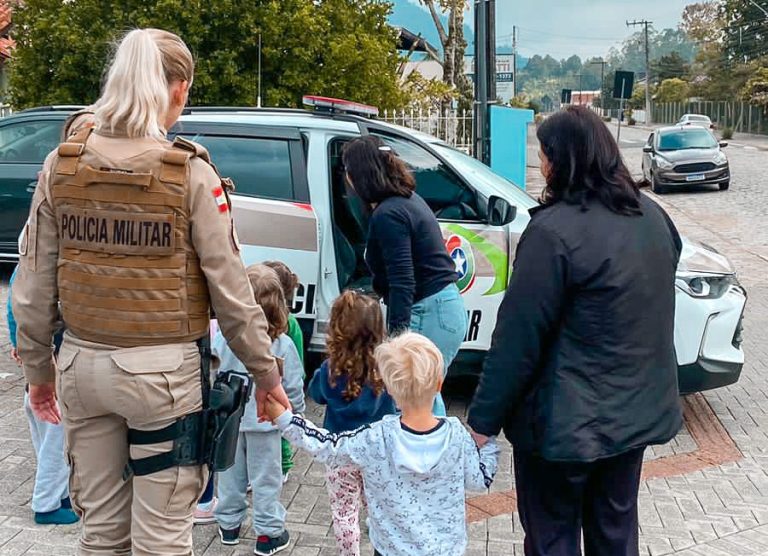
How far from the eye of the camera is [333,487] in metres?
3.58

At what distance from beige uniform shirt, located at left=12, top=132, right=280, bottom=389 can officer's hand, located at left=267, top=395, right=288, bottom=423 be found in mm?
79

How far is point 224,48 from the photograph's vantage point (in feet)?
39.5

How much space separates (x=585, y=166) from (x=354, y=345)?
1308 millimetres

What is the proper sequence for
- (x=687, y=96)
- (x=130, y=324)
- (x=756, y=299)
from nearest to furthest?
(x=130, y=324) < (x=756, y=299) < (x=687, y=96)

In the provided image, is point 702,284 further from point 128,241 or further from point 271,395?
point 128,241

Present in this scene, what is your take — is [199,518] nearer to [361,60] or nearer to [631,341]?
[631,341]

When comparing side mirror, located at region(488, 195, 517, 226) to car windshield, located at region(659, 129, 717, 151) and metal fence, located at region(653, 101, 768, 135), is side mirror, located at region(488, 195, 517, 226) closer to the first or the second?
car windshield, located at region(659, 129, 717, 151)

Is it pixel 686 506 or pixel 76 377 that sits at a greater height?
pixel 76 377

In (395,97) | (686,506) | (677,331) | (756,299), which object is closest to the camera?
(686,506)

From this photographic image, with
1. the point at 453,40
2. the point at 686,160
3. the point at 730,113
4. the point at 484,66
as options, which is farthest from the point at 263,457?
the point at 730,113

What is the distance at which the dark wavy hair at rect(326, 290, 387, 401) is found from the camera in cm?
364

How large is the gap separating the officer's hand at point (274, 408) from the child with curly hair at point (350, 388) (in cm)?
71

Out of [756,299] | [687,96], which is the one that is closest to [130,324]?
[756,299]

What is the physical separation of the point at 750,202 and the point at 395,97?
11079 mm
